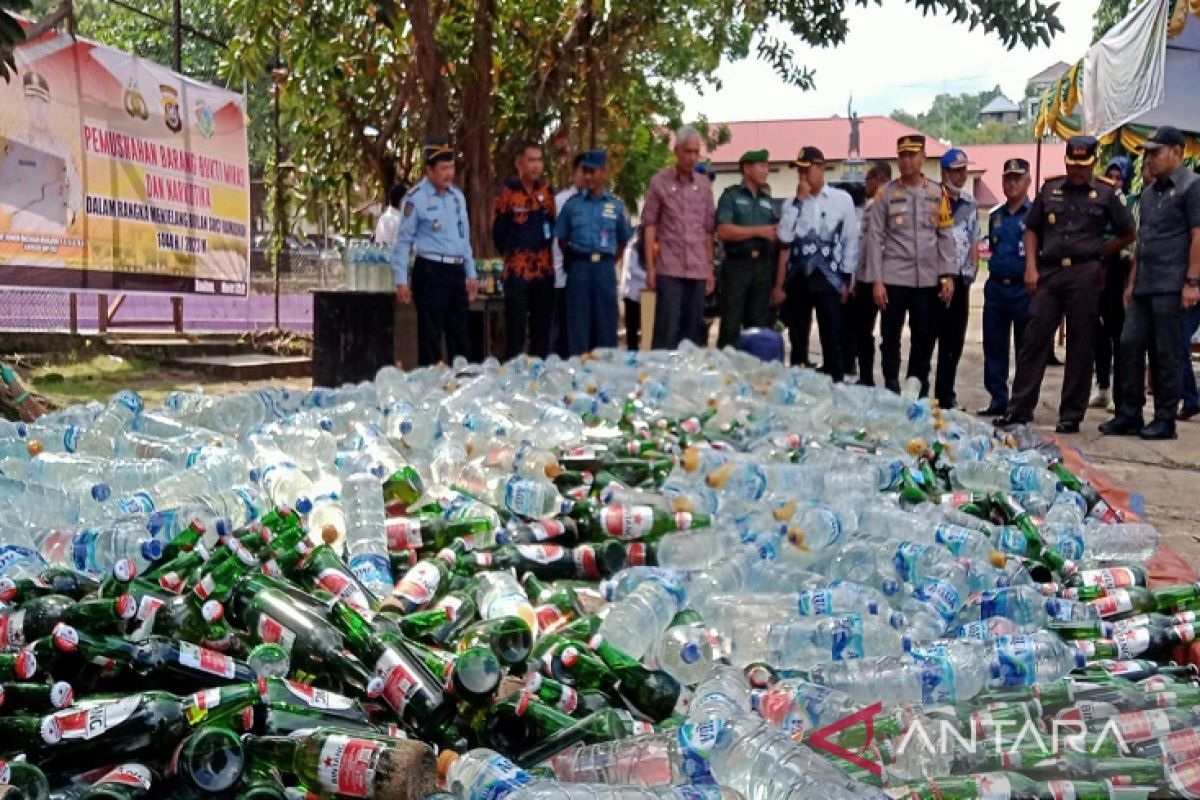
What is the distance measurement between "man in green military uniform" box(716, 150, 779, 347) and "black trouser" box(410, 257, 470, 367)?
214 cm

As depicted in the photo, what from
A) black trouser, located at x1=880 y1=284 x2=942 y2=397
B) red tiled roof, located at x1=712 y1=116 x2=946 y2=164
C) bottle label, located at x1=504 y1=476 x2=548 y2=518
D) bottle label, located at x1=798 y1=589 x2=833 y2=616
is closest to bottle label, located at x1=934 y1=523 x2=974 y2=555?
bottle label, located at x1=798 y1=589 x2=833 y2=616

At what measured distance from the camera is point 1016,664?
2670mm

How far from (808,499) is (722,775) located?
2.02 metres

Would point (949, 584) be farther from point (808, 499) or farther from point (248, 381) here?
point (248, 381)

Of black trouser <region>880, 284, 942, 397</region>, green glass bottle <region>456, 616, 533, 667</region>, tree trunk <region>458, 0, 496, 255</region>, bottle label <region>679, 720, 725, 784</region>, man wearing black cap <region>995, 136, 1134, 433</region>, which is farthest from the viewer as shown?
tree trunk <region>458, 0, 496, 255</region>

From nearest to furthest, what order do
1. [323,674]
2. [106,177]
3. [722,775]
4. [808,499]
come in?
[722,775] < [323,674] < [808,499] < [106,177]

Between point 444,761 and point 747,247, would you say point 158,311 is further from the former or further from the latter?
point 444,761

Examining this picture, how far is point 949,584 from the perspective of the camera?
318 centimetres

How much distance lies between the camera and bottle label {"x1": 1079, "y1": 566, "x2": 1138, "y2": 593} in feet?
11.1

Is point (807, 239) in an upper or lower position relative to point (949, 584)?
upper

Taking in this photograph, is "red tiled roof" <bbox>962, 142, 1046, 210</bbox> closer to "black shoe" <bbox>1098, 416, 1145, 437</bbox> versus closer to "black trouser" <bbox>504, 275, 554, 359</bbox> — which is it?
"black shoe" <bbox>1098, 416, 1145, 437</bbox>

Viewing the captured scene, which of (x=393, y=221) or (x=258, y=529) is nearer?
(x=258, y=529)

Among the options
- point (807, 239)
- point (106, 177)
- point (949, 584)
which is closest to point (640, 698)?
point (949, 584)

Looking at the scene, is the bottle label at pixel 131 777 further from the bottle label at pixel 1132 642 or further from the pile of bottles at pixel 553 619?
the bottle label at pixel 1132 642
